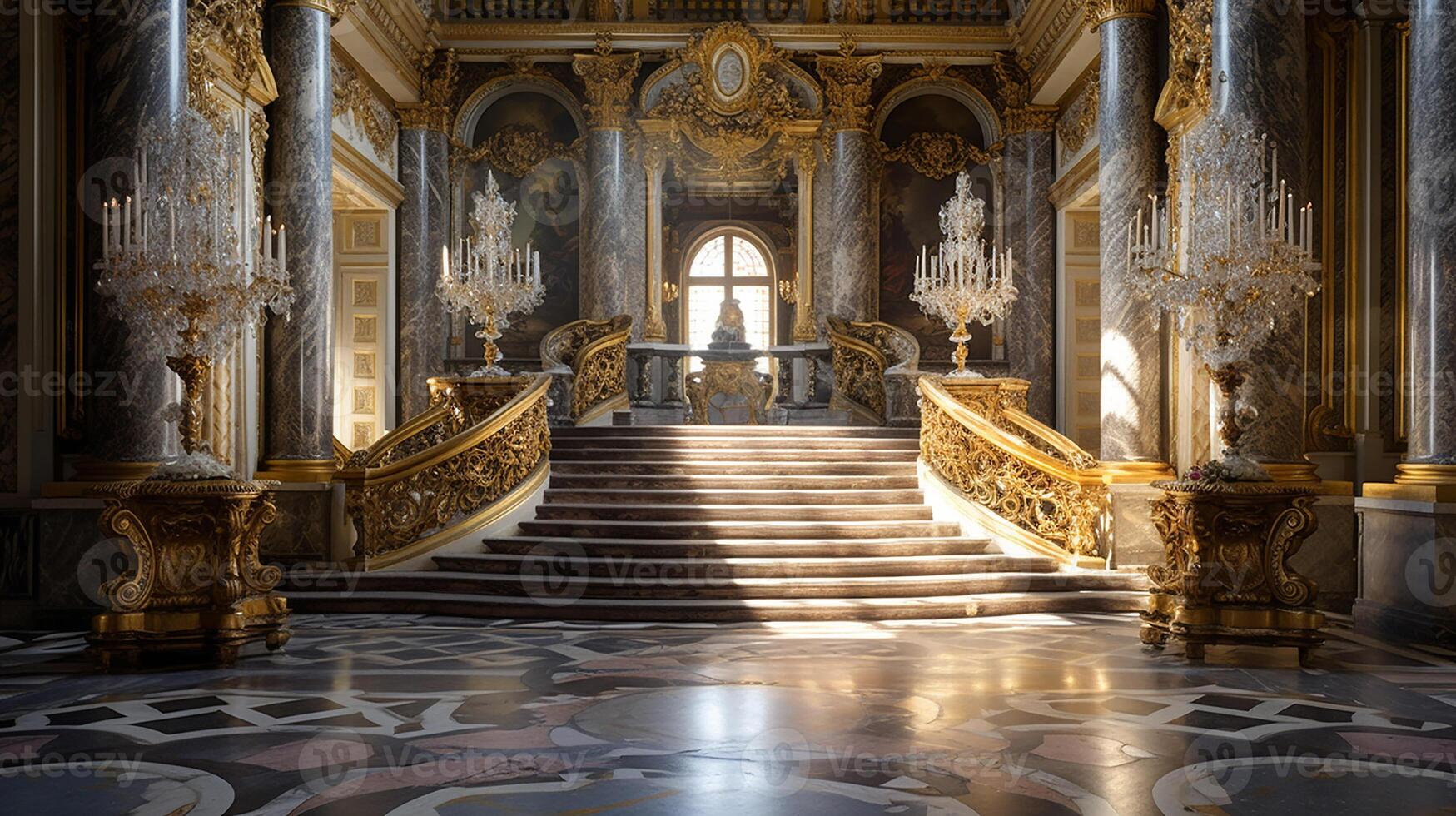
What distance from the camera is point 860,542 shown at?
375 inches

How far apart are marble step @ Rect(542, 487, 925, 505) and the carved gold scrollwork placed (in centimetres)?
661

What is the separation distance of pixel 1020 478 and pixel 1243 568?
3.48 m

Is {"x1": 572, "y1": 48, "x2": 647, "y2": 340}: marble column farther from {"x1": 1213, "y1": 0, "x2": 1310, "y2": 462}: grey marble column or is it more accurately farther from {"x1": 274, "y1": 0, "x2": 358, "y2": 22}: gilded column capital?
{"x1": 1213, "y1": 0, "x2": 1310, "y2": 462}: grey marble column

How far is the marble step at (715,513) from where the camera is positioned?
10102mm

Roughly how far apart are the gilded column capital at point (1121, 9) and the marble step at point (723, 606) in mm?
4832

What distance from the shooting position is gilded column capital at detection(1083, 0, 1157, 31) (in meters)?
10.5

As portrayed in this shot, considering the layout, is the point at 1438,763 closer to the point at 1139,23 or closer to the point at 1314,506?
the point at 1314,506

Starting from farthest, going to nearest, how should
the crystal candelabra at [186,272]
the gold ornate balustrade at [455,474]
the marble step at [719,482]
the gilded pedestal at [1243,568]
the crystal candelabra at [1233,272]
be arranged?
the marble step at [719,482] < the gold ornate balustrade at [455,474] < the crystal candelabra at [1233,272] < the gilded pedestal at [1243,568] < the crystal candelabra at [186,272]

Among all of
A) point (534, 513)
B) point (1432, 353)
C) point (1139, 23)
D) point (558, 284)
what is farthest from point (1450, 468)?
point (558, 284)

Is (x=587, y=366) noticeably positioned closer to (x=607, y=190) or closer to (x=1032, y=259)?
(x=607, y=190)

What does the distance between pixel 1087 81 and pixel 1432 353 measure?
7.69m

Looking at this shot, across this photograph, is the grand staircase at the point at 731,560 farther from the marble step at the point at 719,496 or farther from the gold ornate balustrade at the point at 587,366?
the gold ornate balustrade at the point at 587,366

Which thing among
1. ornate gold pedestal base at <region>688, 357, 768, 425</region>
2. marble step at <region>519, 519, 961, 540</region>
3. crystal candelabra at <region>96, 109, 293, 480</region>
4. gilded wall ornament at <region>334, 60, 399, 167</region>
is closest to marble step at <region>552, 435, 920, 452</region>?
marble step at <region>519, 519, 961, 540</region>

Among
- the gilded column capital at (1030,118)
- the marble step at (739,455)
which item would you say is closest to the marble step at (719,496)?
the marble step at (739,455)
